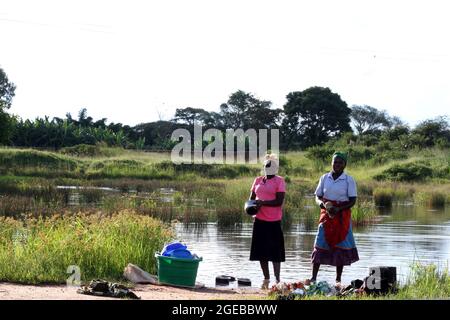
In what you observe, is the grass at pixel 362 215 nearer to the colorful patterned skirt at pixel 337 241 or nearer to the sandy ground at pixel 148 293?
the colorful patterned skirt at pixel 337 241

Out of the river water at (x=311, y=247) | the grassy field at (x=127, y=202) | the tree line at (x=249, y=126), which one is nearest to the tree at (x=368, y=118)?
the tree line at (x=249, y=126)

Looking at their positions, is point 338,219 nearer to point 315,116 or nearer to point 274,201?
point 274,201

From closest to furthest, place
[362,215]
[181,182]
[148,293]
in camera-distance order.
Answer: [148,293]
[362,215]
[181,182]

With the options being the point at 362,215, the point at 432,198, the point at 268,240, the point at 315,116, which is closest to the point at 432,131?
the point at 315,116

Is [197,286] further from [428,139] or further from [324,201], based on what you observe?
[428,139]

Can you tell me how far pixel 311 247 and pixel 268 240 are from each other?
6.47m

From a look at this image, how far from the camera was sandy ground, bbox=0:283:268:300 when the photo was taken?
31.8ft

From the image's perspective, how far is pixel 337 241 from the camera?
460 inches

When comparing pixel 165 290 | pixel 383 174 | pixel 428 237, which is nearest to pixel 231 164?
pixel 383 174

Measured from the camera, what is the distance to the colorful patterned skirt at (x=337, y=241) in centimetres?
1163

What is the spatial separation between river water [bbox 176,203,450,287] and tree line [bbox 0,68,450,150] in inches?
1486

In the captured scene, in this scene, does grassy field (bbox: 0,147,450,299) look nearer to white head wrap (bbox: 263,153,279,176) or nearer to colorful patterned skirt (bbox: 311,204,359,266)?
colorful patterned skirt (bbox: 311,204,359,266)
